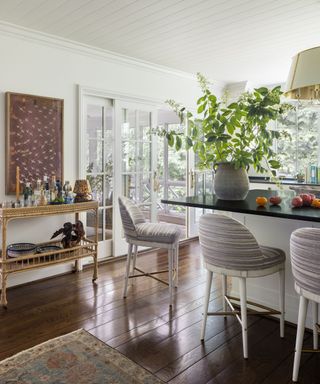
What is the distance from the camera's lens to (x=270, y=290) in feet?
8.89

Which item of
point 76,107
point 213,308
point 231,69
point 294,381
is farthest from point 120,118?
point 294,381

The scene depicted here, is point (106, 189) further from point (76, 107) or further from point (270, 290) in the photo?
point (270, 290)

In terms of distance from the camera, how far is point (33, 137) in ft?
11.4

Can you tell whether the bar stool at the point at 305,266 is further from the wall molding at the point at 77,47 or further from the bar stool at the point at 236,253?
the wall molding at the point at 77,47

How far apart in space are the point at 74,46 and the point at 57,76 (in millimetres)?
395

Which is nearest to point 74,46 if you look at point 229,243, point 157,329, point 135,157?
point 135,157

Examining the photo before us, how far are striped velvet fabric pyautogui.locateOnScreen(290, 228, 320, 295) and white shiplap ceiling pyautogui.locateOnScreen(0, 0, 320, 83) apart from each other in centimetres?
200

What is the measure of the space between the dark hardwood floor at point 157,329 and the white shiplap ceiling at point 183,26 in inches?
97.8

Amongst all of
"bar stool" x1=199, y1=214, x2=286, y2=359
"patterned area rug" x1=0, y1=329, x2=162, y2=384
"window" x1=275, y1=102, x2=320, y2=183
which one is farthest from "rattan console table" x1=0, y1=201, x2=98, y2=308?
"window" x1=275, y1=102, x2=320, y2=183

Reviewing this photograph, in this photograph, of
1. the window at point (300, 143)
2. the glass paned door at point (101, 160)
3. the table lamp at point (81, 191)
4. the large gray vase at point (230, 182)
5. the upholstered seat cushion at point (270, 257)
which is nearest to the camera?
the upholstered seat cushion at point (270, 257)

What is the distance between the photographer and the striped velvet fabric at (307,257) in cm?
175

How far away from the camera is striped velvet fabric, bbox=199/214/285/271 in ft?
6.85

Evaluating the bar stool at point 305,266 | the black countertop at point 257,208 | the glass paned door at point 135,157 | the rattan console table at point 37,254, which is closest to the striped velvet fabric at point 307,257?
the bar stool at point 305,266

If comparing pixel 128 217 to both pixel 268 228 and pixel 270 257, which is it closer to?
pixel 268 228
